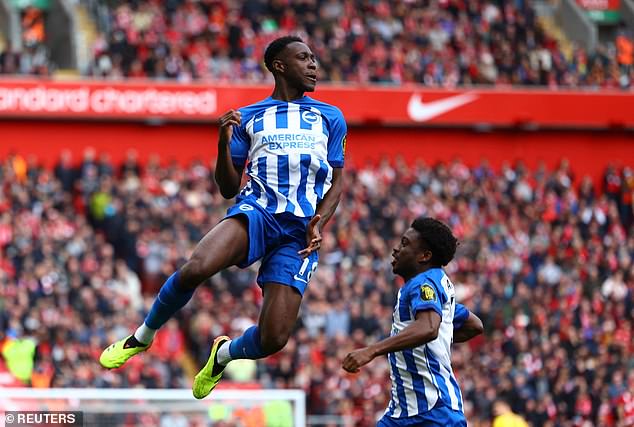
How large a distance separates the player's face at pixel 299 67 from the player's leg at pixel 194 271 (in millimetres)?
991

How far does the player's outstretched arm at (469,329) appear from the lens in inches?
336

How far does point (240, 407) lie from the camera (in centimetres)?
1229

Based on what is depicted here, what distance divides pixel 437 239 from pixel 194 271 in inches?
58.1

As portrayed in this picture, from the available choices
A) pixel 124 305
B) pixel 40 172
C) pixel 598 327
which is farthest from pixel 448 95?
pixel 124 305

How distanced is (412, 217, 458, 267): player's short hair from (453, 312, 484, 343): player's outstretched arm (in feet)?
1.48

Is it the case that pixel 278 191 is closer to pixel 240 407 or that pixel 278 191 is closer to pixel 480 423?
pixel 240 407

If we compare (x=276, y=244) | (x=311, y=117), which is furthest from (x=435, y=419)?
(x=311, y=117)

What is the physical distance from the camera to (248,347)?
28.6 ft

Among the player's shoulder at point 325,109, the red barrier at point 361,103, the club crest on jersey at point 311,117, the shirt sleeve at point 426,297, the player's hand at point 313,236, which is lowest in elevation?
the shirt sleeve at point 426,297

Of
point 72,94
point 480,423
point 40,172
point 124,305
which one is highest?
point 72,94

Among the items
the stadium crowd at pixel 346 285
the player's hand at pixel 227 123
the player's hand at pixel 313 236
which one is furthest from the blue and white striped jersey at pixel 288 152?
the stadium crowd at pixel 346 285

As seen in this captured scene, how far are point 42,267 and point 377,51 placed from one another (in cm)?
1026

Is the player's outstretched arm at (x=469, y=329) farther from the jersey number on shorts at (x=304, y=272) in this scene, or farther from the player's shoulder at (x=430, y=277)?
the jersey number on shorts at (x=304, y=272)

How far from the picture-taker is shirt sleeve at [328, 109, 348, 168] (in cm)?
894
